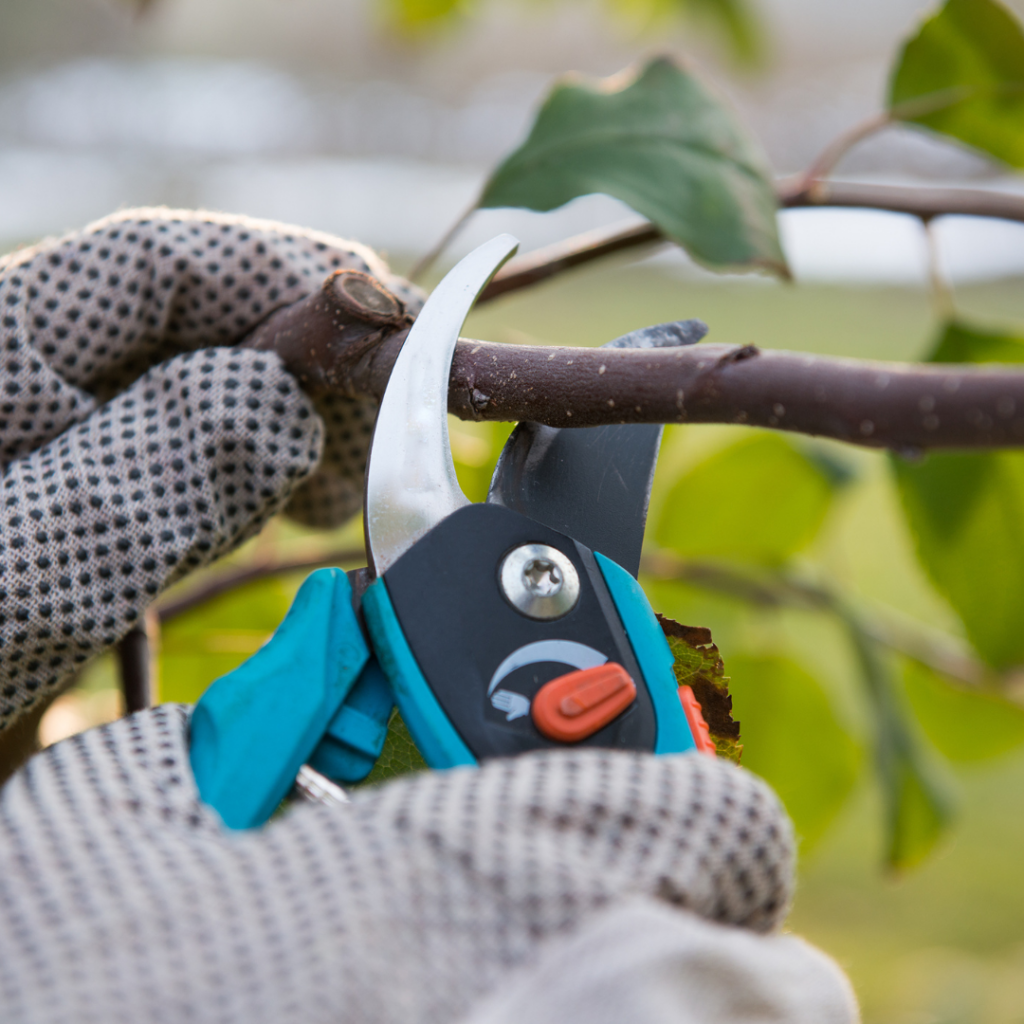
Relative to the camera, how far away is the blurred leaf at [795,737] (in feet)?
1.40

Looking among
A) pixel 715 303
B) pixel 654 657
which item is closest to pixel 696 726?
pixel 654 657

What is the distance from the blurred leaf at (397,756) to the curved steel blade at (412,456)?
0.13 feet

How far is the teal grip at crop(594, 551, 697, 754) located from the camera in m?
0.15

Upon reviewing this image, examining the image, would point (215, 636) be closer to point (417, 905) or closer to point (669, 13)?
point (417, 905)

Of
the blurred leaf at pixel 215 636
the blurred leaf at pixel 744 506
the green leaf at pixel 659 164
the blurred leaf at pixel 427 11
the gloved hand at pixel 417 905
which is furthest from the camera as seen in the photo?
the blurred leaf at pixel 427 11

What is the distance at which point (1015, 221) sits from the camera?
11.5 inches

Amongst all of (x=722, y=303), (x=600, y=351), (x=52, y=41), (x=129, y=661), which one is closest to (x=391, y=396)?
(x=600, y=351)

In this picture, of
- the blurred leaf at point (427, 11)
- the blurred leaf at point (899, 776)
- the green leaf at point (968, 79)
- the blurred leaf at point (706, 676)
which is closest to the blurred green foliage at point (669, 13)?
the blurred leaf at point (427, 11)

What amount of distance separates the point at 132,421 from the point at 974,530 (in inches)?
11.9

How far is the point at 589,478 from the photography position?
18 centimetres

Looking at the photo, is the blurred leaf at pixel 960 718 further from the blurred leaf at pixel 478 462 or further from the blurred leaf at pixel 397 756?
the blurred leaf at pixel 397 756

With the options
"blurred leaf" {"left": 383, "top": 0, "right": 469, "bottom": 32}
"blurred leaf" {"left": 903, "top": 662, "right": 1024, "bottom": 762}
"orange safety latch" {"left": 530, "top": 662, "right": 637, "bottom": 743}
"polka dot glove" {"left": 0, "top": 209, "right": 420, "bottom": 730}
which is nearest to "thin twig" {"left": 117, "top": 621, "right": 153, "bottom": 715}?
"polka dot glove" {"left": 0, "top": 209, "right": 420, "bottom": 730}

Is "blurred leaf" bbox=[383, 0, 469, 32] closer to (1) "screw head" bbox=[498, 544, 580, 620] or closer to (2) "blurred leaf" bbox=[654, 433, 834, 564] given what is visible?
(2) "blurred leaf" bbox=[654, 433, 834, 564]

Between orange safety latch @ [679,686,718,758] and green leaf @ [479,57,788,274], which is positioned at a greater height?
green leaf @ [479,57,788,274]
